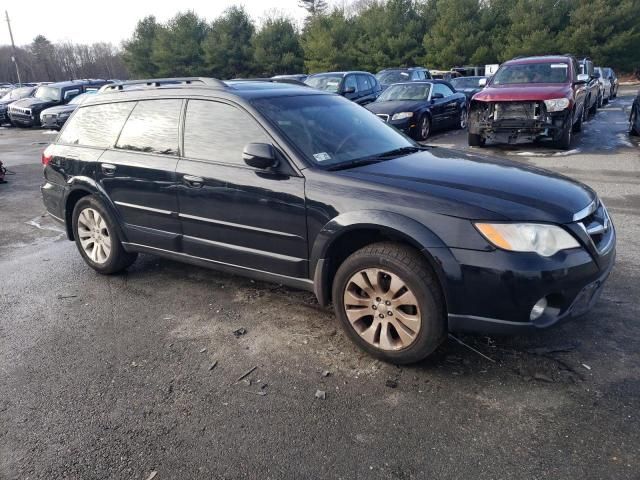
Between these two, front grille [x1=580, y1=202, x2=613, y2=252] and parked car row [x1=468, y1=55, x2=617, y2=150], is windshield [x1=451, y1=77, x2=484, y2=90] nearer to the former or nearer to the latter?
parked car row [x1=468, y1=55, x2=617, y2=150]

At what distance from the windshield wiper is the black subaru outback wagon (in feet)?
0.08

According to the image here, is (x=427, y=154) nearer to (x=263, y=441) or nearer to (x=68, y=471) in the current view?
(x=263, y=441)

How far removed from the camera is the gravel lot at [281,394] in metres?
2.42

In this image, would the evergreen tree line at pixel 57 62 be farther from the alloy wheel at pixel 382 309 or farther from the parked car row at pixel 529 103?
the alloy wheel at pixel 382 309

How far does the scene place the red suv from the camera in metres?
9.91

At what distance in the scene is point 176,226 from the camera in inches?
161

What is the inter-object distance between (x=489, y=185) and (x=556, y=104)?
7833 millimetres

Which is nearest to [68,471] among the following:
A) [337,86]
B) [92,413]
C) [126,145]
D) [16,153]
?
[92,413]

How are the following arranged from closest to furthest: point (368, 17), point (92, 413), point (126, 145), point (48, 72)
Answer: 1. point (92, 413)
2. point (126, 145)
3. point (368, 17)
4. point (48, 72)

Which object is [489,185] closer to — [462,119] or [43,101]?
[462,119]

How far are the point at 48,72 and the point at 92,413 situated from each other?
9154cm

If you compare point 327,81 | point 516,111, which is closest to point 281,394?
point 516,111

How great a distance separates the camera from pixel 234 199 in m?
3.65

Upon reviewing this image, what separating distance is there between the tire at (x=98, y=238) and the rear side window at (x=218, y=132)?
123 centimetres
